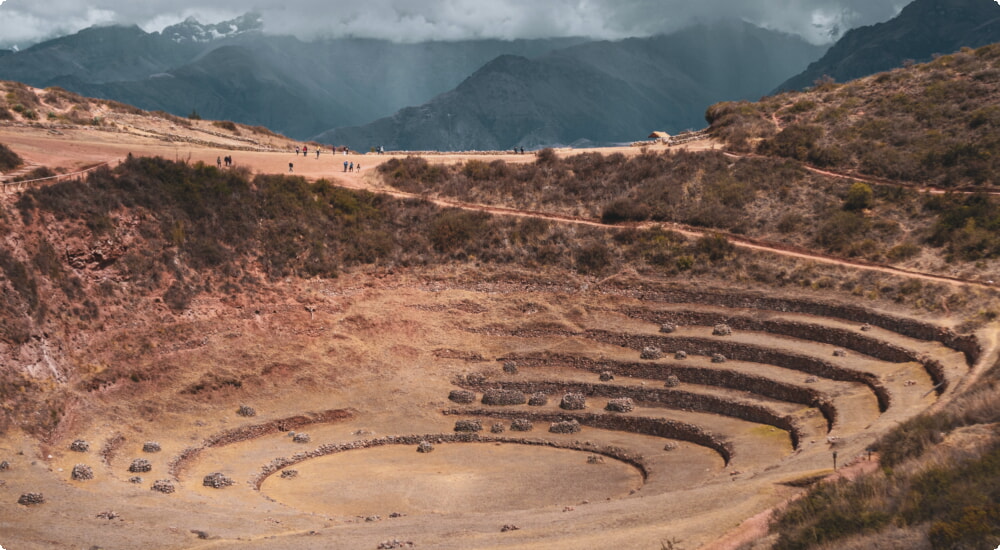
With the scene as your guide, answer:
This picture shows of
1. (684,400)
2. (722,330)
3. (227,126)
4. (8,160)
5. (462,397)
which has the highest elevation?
(227,126)

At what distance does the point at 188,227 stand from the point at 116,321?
9.30 meters

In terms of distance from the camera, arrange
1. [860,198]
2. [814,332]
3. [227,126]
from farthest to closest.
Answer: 1. [227,126]
2. [860,198]
3. [814,332]

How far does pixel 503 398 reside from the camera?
143 ft

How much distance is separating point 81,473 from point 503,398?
1992 cm

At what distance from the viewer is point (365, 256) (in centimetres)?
5594

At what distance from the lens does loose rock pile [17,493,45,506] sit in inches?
1068

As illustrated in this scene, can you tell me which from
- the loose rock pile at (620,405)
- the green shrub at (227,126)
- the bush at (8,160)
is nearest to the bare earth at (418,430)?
the loose rock pile at (620,405)

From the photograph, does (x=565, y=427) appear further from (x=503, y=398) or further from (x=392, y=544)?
(x=392, y=544)

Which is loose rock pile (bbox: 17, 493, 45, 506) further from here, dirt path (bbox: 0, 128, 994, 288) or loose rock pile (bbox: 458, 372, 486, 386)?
dirt path (bbox: 0, 128, 994, 288)

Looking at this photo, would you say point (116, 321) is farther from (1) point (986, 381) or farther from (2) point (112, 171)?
(1) point (986, 381)

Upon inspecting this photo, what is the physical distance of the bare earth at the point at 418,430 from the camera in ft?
84.7

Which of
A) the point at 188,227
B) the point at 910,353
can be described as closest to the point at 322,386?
the point at 188,227

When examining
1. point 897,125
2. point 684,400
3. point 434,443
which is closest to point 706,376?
point 684,400

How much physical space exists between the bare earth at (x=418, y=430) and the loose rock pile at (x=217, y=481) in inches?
17.2
